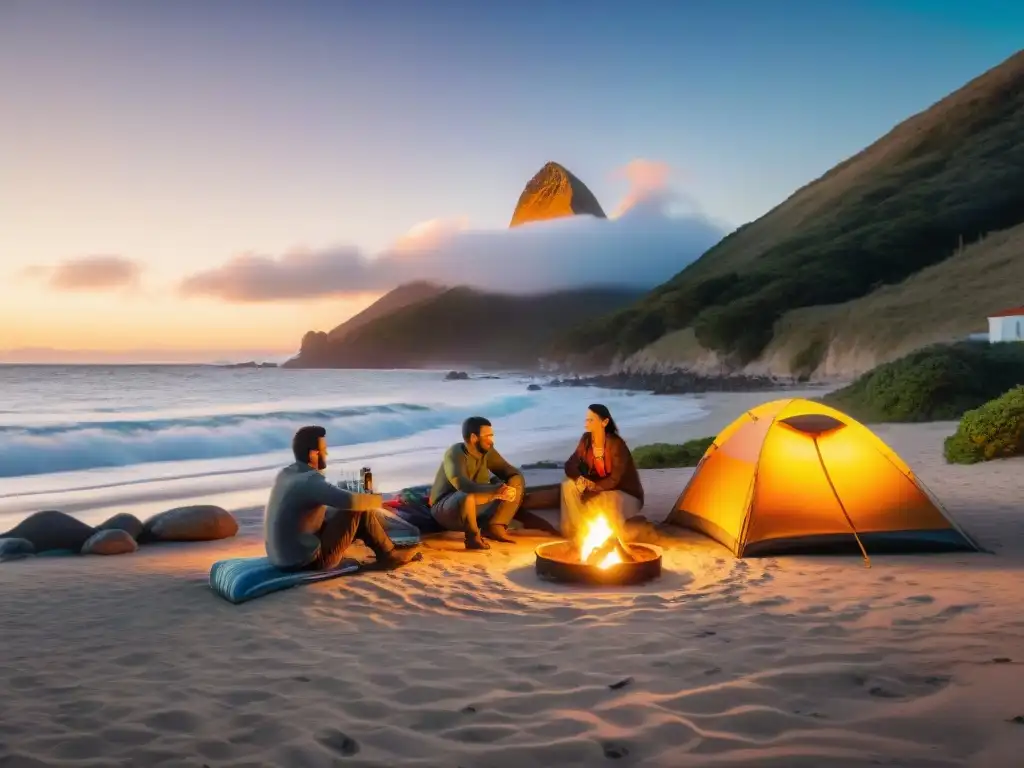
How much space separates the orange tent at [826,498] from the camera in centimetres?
760

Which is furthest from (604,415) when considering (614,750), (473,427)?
(614,750)

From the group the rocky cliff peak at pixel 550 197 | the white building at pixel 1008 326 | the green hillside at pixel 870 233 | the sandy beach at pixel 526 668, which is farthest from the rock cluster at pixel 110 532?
the rocky cliff peak at pixel 550 197

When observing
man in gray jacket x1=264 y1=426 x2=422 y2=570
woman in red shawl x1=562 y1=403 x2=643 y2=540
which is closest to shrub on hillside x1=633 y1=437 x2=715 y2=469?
woman in red shawl x1=562 y1=403 x2=643 y2=540

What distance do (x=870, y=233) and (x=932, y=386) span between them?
74.5 m

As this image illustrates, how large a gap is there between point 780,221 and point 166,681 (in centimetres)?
13139

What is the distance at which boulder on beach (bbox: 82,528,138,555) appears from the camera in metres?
8.85

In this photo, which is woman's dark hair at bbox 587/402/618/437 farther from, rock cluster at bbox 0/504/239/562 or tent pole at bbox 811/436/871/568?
rock cluster at bbox 0/504/239/562

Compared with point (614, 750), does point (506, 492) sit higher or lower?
higher

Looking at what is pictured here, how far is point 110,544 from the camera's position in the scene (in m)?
8.88

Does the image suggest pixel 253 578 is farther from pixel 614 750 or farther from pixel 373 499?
pixel 614 750

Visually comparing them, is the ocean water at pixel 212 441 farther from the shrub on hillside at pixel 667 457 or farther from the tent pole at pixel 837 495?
the tent pole at pixel 837 495

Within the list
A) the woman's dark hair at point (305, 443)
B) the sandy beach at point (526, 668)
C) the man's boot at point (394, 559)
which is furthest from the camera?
the man's boot at point (394, 559)

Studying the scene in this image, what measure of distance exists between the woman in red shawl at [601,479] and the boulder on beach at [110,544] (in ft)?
16.4

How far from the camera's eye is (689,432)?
80.5 ft
